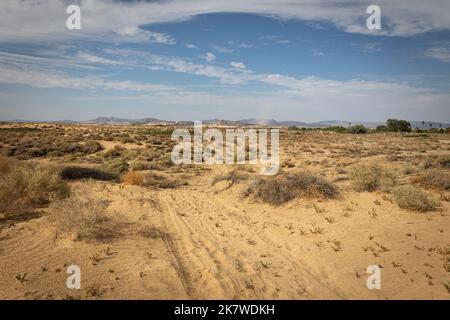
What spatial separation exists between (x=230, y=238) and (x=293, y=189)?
3676 mm

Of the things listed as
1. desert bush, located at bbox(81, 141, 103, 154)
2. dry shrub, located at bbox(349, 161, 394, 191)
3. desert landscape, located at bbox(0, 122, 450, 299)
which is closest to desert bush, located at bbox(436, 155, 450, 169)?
desert landscape, located at bbox(0, 122, 450, 299)

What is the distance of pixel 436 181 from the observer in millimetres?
11461

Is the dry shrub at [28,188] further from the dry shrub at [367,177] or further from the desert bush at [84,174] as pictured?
the dry shrub at [367,177]

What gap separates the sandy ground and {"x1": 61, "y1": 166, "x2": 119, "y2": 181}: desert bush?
431cm

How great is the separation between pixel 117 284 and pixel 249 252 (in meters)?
2.94

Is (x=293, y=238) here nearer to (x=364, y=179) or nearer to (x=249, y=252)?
(x=249, y=252)

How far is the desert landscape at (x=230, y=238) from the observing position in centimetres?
594

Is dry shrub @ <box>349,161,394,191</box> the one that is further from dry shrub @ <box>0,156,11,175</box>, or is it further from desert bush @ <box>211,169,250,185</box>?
dry shrub @ <box>0,156,11,175</box>

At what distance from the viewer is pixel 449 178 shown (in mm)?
11531

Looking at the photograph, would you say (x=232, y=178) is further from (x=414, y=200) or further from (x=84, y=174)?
(x=414, y=200)

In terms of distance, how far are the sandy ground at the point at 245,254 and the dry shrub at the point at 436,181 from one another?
2015 millimetres

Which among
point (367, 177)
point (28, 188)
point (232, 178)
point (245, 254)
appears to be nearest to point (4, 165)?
point (28, 188)

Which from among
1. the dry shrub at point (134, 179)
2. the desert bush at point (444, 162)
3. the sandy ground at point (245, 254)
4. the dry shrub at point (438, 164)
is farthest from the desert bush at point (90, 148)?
the desert bush at point (444, 162)
